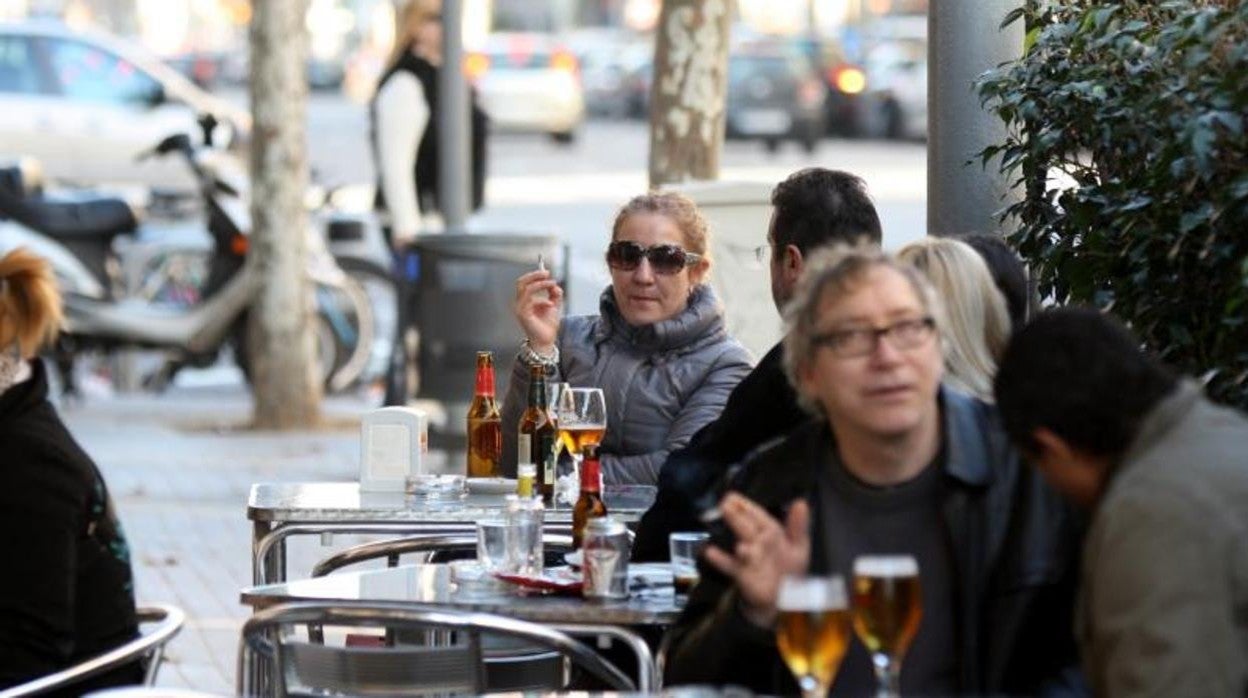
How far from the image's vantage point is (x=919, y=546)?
437cm

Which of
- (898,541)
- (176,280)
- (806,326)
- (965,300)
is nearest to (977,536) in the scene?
(898,541)

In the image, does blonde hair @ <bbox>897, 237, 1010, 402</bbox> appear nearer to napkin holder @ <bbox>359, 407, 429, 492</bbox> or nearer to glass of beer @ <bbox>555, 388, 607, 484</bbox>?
glass of beer @ <bbox>555, 388, 607, 484</bbox>

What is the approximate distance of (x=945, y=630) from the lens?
4363mm

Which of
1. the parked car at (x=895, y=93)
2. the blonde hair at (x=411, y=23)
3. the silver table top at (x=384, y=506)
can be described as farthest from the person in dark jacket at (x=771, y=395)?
the parked car at (x=895, y=93)

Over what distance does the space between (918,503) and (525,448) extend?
2593mm

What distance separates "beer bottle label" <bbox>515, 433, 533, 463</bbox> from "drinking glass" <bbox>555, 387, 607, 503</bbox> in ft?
1.65

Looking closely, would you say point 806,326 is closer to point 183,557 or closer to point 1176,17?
point 1176,17

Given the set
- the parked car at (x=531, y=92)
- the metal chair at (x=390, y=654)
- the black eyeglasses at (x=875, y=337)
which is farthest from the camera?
the parked car at (x=531, y=92)

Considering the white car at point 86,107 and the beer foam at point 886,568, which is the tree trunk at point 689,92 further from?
the white car at point 86,107

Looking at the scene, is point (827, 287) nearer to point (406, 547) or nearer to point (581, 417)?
point (581, 417)

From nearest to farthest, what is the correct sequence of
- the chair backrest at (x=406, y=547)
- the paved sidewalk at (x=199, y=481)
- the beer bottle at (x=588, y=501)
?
the beer bottle at (x=588, y=501), the chair backrest at (x=406, y=547), the paved sidewalk at (x=199, y=481)

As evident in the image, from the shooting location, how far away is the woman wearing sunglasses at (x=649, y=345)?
7.27 metres

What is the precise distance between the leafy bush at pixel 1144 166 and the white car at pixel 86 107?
17186 millimetres

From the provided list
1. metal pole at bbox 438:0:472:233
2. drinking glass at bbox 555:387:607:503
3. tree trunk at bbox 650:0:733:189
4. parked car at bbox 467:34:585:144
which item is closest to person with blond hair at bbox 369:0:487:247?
metal pole at bbox 438:0:472:233
